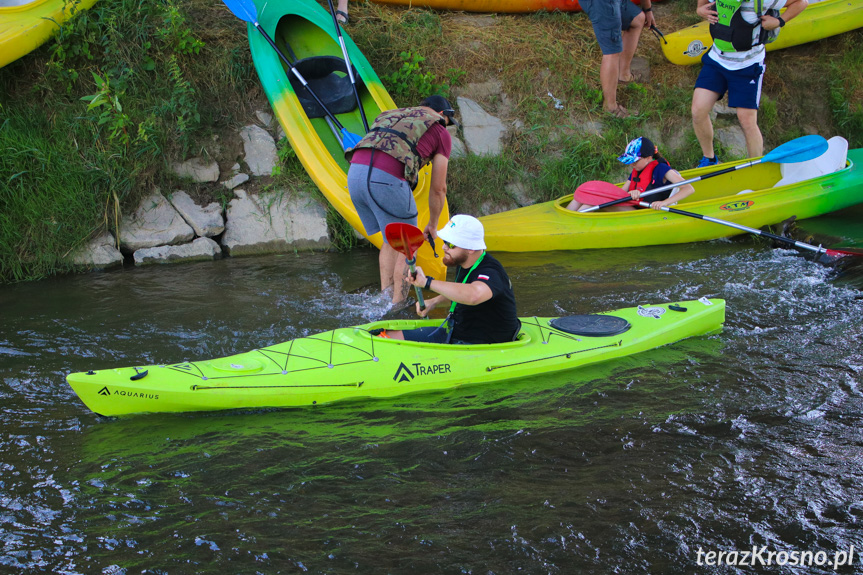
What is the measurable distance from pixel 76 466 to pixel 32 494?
0.71ft

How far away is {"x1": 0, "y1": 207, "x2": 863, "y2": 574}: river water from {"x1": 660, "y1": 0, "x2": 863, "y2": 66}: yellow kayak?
3.61 meters

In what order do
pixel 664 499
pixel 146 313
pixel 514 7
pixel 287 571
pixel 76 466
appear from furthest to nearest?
pixel 514 7 < pixel 146 313 < pixel 76 466 < pixel 664 499 < pixel 287 571

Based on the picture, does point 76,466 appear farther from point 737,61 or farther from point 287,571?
point 737,61

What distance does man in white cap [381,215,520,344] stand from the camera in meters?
3.50

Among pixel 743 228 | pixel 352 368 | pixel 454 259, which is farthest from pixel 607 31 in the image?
pixel 352 368

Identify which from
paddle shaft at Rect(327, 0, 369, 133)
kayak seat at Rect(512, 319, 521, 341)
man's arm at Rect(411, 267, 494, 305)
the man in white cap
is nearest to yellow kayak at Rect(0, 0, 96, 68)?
paddle shaft at Rect(327, 0, 369, 133)

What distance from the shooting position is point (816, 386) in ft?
11.7

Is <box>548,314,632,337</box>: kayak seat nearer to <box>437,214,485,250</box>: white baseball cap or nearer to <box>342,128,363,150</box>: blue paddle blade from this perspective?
<box>437,214,485,250</box>: white baseball cap

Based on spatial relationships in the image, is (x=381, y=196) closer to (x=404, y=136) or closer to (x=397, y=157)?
(x=397, y=157)

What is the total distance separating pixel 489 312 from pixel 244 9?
4124 millimetres

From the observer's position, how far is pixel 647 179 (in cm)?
597

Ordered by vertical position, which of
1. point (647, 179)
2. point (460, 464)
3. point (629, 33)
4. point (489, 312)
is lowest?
point (460, 464)

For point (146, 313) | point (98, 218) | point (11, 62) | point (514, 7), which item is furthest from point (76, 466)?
point (514, 7)

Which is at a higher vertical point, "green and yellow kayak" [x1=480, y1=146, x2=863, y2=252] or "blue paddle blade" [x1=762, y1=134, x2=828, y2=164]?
"blue paddle blade" [x1=762, y1=134, x2=828, y2=164]
